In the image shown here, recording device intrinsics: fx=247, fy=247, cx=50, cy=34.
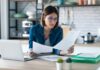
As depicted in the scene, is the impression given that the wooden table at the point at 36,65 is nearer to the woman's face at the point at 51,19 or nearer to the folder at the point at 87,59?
the folder at the point at 87,59

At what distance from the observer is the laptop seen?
7.28 feet

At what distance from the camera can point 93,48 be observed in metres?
3.85

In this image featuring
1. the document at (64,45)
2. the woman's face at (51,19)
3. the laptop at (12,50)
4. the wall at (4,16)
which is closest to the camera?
the laptop at (12,50)

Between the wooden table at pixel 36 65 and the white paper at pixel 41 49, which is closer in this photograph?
the wooden table at pixel 36 65

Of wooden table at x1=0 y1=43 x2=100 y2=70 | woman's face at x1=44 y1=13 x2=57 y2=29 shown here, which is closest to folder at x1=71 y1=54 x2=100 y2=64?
wooden table at x1=0 y1=43 x2=100 y2=70

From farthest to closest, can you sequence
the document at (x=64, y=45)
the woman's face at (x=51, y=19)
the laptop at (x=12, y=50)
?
the woman's face at (x=51, y=19), the document at (x=64, y=45), the laptop at (x=12, y=50)

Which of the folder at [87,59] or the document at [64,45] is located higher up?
the document at [64,45]

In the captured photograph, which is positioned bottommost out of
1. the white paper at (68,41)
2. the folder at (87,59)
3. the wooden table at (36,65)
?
the wooden table at (36,65)

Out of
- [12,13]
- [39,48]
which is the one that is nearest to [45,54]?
[39,48]

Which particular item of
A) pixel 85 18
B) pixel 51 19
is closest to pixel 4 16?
pixel 85 18

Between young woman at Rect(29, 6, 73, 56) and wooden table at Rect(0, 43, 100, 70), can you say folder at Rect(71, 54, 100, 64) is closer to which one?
wooden table at Rect(0, 43, 100, 70)

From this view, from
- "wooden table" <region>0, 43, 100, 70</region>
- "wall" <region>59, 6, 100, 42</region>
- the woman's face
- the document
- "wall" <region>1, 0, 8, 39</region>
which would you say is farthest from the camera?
"wall" <region>1, 0, 8, 39</region>

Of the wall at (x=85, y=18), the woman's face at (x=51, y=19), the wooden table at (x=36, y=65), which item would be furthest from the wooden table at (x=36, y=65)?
the wall at (x=85, y=18)

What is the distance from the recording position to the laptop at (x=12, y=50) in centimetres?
222
